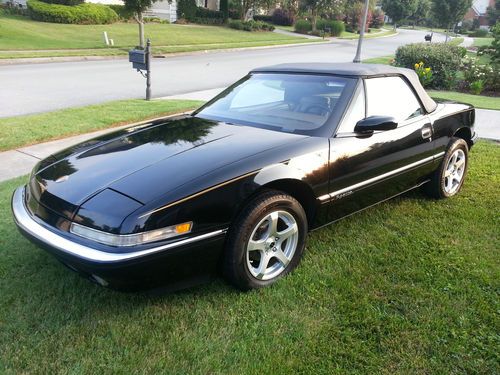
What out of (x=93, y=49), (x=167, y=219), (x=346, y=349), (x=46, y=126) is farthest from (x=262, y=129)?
(x=93, y=49)

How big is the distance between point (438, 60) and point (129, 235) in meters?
14.2

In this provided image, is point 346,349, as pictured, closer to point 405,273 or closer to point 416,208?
point 405,273

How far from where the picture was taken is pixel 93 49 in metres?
21.4

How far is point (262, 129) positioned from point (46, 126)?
16.2 ft

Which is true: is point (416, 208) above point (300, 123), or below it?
below

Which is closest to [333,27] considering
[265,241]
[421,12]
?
[265,241]

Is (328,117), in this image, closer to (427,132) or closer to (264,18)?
(427,132)

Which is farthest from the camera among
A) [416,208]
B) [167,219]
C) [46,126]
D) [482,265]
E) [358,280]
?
[46,126]

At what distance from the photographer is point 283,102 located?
3.81m

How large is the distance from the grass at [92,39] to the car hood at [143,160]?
16590mm

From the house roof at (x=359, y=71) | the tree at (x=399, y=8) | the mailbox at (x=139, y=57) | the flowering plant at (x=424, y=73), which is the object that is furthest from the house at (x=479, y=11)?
the house roof at (x=359, y=71)

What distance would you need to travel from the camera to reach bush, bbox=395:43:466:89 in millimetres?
13984

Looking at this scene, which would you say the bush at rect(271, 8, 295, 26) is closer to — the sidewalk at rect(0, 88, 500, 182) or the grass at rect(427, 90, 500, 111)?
the grass at rect(427, 90, 500, 111)

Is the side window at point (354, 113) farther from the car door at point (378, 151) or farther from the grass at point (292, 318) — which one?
the grass at point (292, 318)
